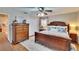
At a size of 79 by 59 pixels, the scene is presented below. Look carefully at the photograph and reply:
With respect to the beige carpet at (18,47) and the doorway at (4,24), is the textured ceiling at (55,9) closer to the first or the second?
the doorway at (4,24)

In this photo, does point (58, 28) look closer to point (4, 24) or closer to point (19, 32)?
point (19, 32)

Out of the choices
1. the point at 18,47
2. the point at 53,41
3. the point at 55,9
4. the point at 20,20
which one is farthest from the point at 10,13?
the point at 53,41

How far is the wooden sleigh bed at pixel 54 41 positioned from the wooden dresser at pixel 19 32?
202mm

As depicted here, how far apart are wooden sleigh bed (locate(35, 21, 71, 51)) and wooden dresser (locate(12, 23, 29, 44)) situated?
0.66 ft

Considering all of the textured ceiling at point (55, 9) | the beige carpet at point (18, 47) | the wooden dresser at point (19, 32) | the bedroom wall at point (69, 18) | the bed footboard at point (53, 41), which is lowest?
the beige carpet at point (18, 47)

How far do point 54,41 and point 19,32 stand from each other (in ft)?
2.15

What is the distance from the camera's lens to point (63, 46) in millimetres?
2125

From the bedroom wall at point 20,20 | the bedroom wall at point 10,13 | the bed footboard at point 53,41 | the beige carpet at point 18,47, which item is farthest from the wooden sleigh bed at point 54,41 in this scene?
the bedroom wall at point 10,13

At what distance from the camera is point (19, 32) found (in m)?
2.21

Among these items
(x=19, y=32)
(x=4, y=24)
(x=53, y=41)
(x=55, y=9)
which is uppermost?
(x=55, y=9)

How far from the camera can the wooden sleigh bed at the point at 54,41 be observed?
6.89 ft
